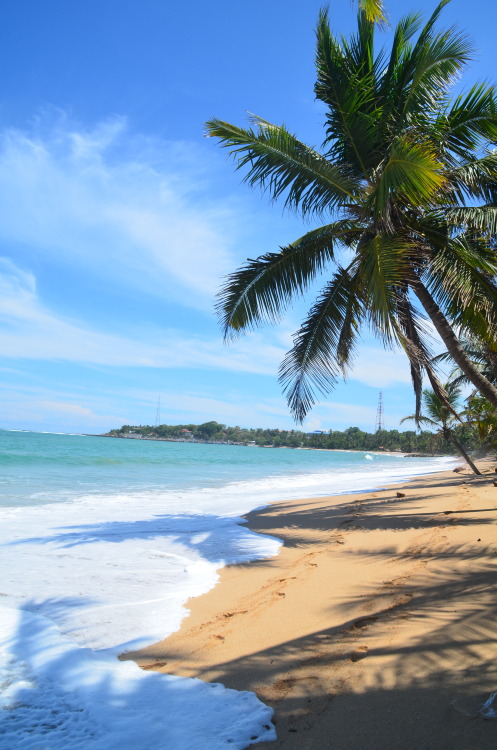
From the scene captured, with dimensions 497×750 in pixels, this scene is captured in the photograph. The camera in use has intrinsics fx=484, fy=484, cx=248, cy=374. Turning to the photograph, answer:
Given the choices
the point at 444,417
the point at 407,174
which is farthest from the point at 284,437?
the point at 407,174

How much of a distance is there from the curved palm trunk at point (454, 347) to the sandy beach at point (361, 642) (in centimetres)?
189

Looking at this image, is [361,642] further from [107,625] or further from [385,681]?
[107,625]

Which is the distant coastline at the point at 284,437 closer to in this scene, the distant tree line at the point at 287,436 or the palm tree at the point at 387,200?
the distant tree line at the point at 287,436

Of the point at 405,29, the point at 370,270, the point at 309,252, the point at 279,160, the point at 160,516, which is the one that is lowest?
the point at 160,516

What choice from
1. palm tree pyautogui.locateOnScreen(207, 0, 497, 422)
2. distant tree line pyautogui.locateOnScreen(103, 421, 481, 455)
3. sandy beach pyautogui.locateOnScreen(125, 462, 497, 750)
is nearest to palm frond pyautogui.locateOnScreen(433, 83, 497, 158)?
palm tree pyautogui.locateOnScreen(207, 0, 497, 422)

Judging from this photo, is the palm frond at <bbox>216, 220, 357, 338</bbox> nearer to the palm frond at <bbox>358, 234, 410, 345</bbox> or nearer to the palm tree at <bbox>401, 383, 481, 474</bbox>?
the palm frond at <bbox>358, 234, 410, 345</bbox>

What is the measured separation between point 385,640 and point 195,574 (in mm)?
2688

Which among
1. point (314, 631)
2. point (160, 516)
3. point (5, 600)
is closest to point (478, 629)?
point (314, 631)

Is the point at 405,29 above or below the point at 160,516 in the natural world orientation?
above

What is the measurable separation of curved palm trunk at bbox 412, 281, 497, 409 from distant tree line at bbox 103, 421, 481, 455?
7728cm

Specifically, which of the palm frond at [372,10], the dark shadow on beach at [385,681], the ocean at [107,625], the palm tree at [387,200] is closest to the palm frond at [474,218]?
the palm tree at [387,200]

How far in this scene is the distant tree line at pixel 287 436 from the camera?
99.8 metres

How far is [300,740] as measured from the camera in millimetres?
2182

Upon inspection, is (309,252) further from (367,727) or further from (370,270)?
(367,727)
